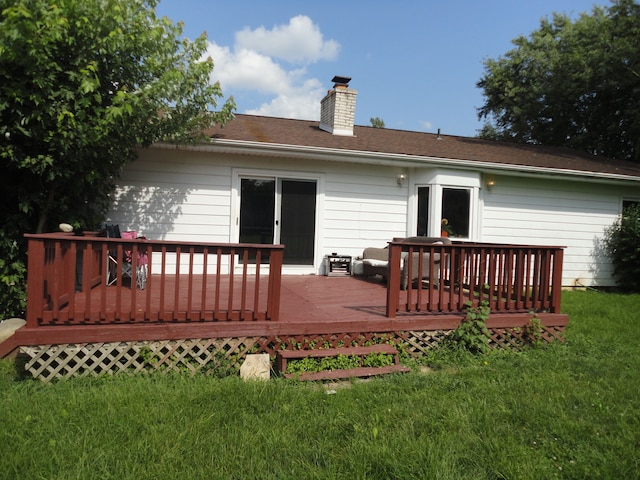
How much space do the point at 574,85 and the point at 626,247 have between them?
11.2 m

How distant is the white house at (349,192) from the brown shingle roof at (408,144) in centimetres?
5

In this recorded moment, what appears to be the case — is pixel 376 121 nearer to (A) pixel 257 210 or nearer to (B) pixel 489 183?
(B) pixel 489 183

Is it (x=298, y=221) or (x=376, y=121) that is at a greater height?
(x=376, y=121)

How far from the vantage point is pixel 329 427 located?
2.98 meters

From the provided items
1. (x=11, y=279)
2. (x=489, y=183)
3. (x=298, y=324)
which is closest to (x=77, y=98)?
(x=11, y=279)

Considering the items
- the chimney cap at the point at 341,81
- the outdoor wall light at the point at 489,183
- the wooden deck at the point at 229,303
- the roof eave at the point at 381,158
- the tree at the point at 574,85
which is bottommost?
the wooden deck at the point at 229,303

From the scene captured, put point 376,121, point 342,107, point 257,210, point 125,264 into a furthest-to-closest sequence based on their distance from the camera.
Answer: point 376,121 → point 342,107 → point 257,210 → point 125,264

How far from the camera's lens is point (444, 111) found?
2370 centimetres

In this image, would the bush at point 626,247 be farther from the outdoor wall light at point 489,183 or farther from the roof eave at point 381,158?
the outdoor wall light at point 489,183

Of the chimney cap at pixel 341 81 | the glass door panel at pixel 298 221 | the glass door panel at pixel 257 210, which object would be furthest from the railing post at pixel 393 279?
the chimney cap at pixel 341 81

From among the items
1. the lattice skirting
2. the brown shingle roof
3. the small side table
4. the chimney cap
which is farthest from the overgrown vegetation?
the chimney cap

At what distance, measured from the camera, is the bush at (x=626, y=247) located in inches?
371

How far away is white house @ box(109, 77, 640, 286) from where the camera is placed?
7.54 metres

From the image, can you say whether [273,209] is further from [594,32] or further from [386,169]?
[594,32]
